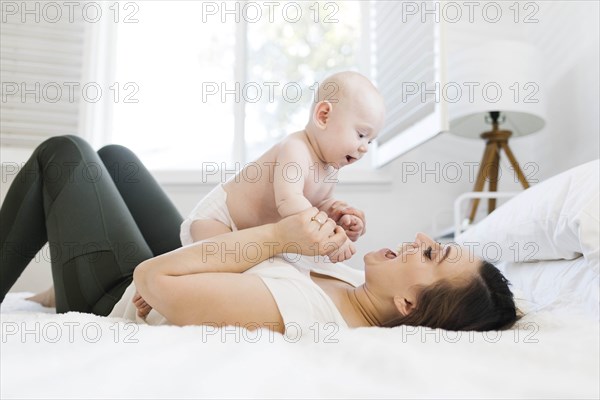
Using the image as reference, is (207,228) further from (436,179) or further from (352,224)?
(436,179)

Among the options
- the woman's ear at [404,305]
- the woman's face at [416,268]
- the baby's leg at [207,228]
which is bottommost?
the woman's ear at [404,305]

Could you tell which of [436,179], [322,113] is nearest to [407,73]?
[436,179]

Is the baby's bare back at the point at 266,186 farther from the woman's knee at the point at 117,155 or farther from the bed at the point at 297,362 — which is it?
the woman's knee at the point at 117,155

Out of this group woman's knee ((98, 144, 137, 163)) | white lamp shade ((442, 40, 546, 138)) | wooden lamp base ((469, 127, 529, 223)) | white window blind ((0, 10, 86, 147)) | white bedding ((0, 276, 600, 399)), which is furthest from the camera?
white window blind ((0, 10, 86, 147))

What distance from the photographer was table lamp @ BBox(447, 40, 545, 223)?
2379 millimetres

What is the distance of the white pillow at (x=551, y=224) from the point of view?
1080mm

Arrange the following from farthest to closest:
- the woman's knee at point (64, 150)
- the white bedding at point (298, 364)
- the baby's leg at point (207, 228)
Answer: the woman's knee at point (64, 150)
the baby's leg at point (207, 228)
the white bedding at point (298, 364)

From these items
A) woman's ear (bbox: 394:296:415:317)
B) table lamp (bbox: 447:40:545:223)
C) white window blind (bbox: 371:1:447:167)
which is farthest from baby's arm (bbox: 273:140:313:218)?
table lamp (bbox: 447:40:545:223)

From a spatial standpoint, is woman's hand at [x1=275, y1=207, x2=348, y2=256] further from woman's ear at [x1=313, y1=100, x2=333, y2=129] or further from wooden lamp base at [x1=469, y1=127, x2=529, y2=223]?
wooden lamp base at [x1=469, y1=127, x2=529, y2=223]

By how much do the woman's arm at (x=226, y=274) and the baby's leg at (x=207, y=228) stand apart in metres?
0.27

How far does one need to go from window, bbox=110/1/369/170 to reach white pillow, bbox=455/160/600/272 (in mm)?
1869

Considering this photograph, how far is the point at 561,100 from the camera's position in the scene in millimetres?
2609

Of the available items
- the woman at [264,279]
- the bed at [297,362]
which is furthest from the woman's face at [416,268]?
the bed at [297,362]

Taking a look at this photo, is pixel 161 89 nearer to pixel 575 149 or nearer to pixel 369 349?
pixel 575 149
